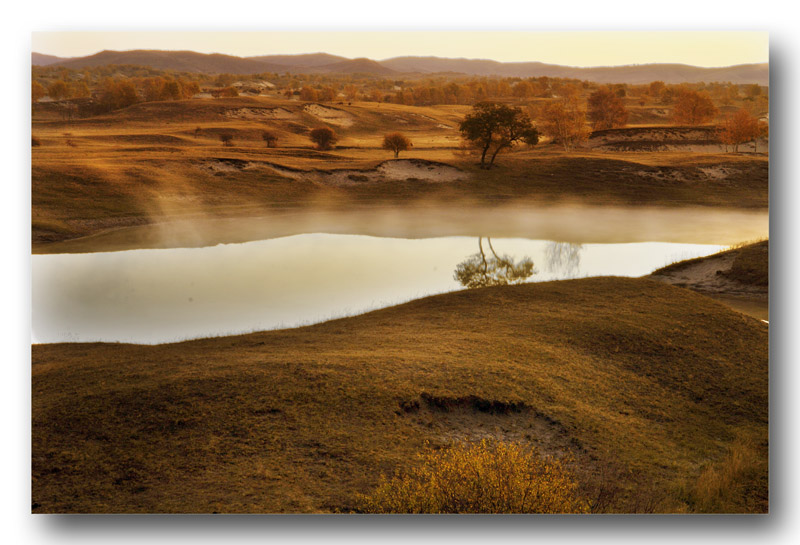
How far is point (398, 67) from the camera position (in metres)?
9.04

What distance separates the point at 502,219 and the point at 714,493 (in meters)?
8.00

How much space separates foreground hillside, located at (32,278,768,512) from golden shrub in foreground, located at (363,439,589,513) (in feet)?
0.76

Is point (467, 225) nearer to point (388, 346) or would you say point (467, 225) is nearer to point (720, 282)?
point (720, 282)

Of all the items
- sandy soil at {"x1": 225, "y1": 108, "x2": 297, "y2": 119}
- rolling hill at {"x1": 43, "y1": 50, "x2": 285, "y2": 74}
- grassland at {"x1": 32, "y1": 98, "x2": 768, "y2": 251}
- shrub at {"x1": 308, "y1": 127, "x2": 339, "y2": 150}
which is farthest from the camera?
shrub at {"x1": 308, "y1": 127, "x2": 339, "y2": 150}

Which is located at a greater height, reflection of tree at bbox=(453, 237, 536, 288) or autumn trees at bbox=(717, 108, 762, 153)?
autumn trees at bbox=(717, 108, 762, 153)

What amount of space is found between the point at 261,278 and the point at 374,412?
4.94 m

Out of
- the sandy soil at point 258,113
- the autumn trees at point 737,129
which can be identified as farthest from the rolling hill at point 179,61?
the autumn trees at point 737,129

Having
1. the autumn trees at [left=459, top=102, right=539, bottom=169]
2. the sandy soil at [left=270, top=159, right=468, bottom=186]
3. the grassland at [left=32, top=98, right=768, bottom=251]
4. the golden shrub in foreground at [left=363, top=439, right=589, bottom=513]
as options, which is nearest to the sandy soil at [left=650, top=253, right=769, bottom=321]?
the grassland at [left=32, top=98, right=768, bottom=251]

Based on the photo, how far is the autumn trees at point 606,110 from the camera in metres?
10.0

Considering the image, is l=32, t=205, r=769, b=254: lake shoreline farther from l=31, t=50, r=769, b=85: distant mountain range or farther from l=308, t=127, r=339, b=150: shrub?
l=31, t=50, r=769, b=85: distant mountain range

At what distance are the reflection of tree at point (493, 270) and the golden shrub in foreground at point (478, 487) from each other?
6319 mm

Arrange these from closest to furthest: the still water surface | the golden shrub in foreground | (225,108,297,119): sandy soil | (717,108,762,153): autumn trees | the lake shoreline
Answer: the golden shrub in foreground, the still water surface, (717,108,762,153): autumn trees, (225,108,297,119): sandy soil, the lake shoreline

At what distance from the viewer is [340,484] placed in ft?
18.9

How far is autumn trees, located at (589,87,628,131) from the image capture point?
10045 millimetres
